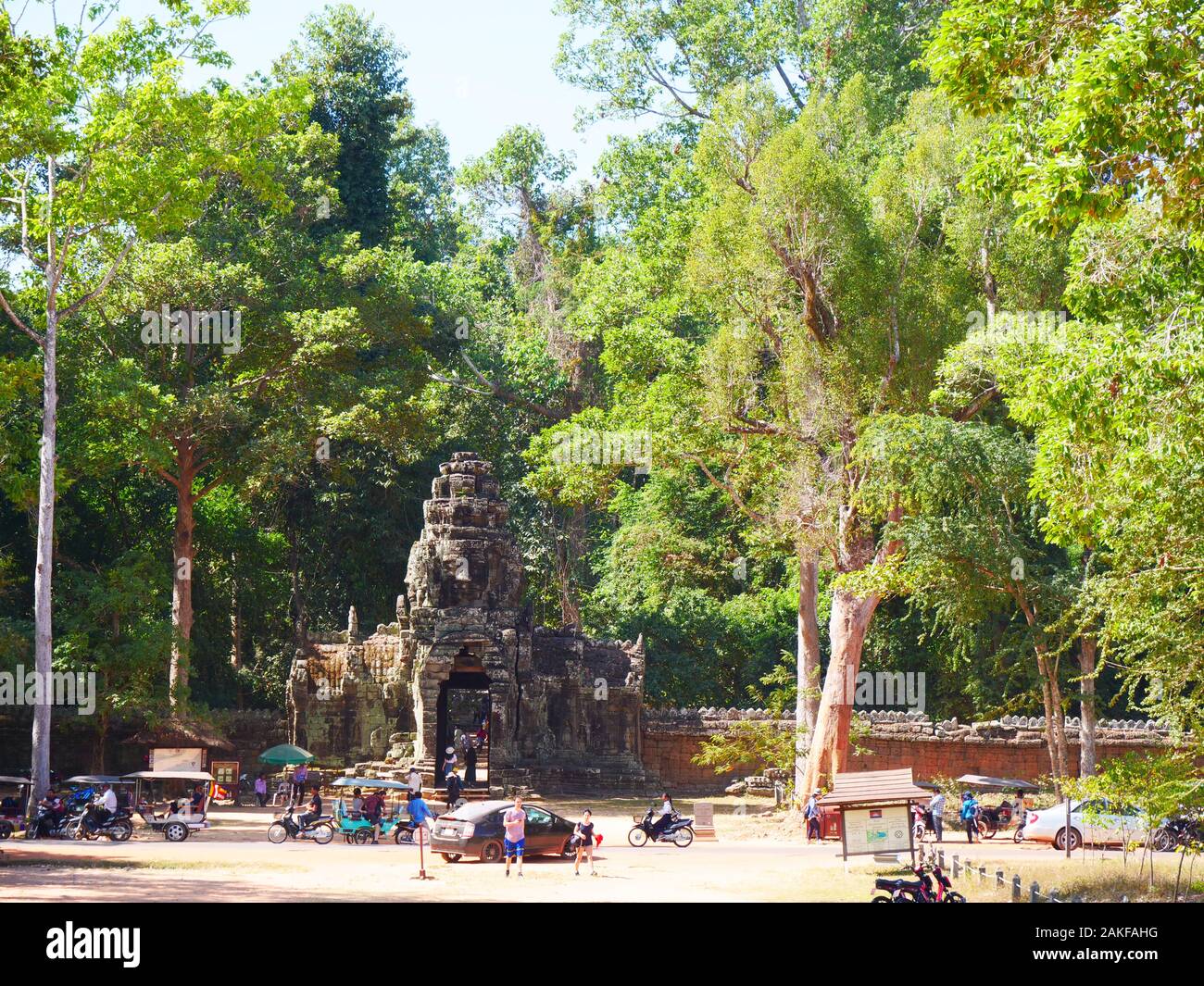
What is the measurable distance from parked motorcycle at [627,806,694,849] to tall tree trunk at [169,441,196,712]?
45.8 ft

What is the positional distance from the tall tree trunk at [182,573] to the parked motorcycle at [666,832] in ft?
45.8

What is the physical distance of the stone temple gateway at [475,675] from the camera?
116 ft

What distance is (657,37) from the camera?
47688 millimetres

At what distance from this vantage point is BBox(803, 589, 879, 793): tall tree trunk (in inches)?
1125

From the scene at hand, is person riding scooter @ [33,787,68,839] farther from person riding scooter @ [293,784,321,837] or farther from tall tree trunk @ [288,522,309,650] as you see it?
tall tree trunk @ [288,522,309,650]

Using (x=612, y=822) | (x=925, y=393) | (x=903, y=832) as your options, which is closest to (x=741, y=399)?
(x=925, y=393)

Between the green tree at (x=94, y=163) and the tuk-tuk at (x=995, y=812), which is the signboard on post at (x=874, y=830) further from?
the green tree at (x=94, y=163)

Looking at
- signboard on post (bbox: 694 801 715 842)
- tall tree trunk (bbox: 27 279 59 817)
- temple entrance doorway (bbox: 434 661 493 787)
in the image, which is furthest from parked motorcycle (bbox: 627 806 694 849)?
tall tree trunk (bbox: 27 279 59 817)

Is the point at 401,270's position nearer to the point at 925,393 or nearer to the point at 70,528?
the point at 70,528

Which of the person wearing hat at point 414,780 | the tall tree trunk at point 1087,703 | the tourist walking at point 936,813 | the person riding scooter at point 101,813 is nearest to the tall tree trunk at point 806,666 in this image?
the tourist walking at point 936,813

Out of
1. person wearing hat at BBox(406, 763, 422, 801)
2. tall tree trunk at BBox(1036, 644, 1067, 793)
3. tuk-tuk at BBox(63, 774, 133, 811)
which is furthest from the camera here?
person wearing hat at BBox(406, 763, 422, 801)

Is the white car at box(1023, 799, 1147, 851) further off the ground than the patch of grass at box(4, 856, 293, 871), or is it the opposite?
the patch of grass at box(4, 856, 293, 871)

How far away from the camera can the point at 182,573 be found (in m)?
37.3

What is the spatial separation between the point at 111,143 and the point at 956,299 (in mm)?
18790
